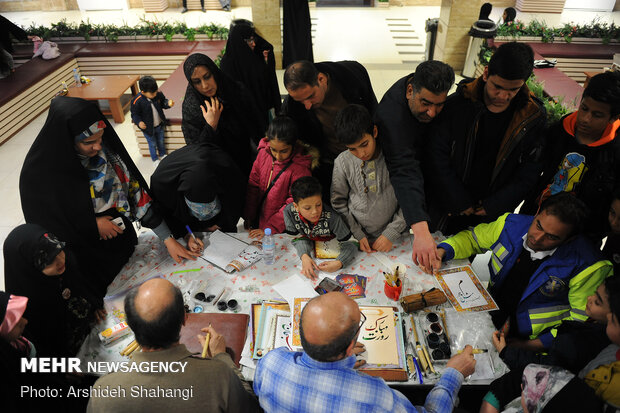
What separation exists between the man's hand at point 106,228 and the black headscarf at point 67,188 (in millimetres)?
32

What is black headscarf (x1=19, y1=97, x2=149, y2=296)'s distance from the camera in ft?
6.83

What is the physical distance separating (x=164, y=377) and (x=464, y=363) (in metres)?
1.24

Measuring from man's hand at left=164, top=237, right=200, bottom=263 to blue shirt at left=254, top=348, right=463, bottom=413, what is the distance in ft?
3.62

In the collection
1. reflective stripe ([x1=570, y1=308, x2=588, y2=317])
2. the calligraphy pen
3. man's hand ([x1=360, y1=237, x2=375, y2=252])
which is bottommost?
the calligraphy pen

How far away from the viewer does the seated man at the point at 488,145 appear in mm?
2289

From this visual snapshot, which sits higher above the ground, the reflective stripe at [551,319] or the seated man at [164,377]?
the seated man at [164,377]

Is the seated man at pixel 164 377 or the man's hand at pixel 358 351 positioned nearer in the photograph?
the seated man at pixel 164 377

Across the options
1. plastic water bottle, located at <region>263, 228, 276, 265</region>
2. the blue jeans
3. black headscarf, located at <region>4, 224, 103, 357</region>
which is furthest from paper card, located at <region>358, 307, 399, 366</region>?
the blue jeans

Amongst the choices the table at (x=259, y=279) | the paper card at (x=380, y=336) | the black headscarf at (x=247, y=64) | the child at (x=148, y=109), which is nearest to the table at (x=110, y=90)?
the child at (x=148, y=109)

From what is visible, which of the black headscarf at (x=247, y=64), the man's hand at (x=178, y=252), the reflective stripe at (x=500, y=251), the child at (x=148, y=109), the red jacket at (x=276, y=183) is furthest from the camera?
the child at (x=148, y=109)

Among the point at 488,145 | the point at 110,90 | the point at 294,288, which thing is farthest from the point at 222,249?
the point at 110,90

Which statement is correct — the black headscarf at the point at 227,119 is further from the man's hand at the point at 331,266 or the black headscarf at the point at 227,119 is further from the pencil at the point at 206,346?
the pencil at the point at 206,346

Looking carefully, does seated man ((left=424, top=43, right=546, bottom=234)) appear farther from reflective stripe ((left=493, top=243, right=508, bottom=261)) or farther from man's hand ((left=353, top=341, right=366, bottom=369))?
man's hand ((left=353, top=341, right=366, bottom=369))

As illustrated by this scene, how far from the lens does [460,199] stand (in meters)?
2.54
